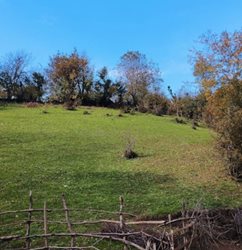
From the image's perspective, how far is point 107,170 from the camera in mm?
14672

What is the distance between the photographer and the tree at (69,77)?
1896 inches

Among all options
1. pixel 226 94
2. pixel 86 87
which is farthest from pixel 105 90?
pixel 226 94

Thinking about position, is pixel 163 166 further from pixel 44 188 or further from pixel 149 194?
pixel 44 188

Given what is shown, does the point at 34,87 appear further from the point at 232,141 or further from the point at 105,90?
the point at 232,141

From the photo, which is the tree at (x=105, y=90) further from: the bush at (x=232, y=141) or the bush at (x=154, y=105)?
the bush at (x=232, y=141)

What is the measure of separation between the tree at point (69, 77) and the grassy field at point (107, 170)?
78.6 ft

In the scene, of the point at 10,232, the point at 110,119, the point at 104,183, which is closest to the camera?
the point at 10,232

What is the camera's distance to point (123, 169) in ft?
49.1

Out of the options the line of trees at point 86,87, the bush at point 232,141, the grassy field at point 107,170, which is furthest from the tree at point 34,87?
the bush at point 232,141

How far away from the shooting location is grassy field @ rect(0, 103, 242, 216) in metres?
11.4

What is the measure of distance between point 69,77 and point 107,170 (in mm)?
36482

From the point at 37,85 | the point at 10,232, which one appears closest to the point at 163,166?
the point at 10,232

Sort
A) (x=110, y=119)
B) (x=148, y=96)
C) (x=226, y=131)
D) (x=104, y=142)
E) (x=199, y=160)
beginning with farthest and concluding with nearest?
1. (x=148, y=96)
2. (x=110, y=119)
3. (x=104, y=142)
4. (x=199, y=160)
5. (x=226, y=131)

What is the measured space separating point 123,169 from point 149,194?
3.00 m
